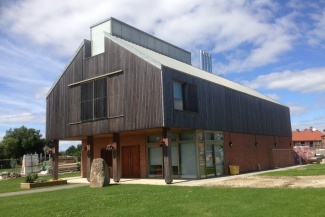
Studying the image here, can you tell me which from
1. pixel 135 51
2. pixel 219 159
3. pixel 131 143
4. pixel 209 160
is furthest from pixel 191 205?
pixel 131 143

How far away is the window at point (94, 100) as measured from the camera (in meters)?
23.3

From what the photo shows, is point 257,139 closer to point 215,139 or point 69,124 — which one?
point 215,139

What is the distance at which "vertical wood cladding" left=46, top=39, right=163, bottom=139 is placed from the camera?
66.7 feet

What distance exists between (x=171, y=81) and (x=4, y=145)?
68.2 m

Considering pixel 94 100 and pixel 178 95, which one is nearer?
pixel 178 95

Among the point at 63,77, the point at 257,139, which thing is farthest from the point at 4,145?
the point at 257,139

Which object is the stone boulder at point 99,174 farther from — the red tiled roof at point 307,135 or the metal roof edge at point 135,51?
the red tiled roof at point 307,135

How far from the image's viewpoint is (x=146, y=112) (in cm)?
2038

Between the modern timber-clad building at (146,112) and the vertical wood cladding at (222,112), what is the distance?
0.23 feet

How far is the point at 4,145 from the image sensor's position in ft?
249

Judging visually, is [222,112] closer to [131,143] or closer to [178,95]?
[178,95]

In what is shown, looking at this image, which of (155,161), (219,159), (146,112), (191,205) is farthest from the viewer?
(219,159)

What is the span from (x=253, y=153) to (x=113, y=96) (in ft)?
50.5

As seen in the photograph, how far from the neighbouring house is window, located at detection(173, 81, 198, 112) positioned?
73652 mm
